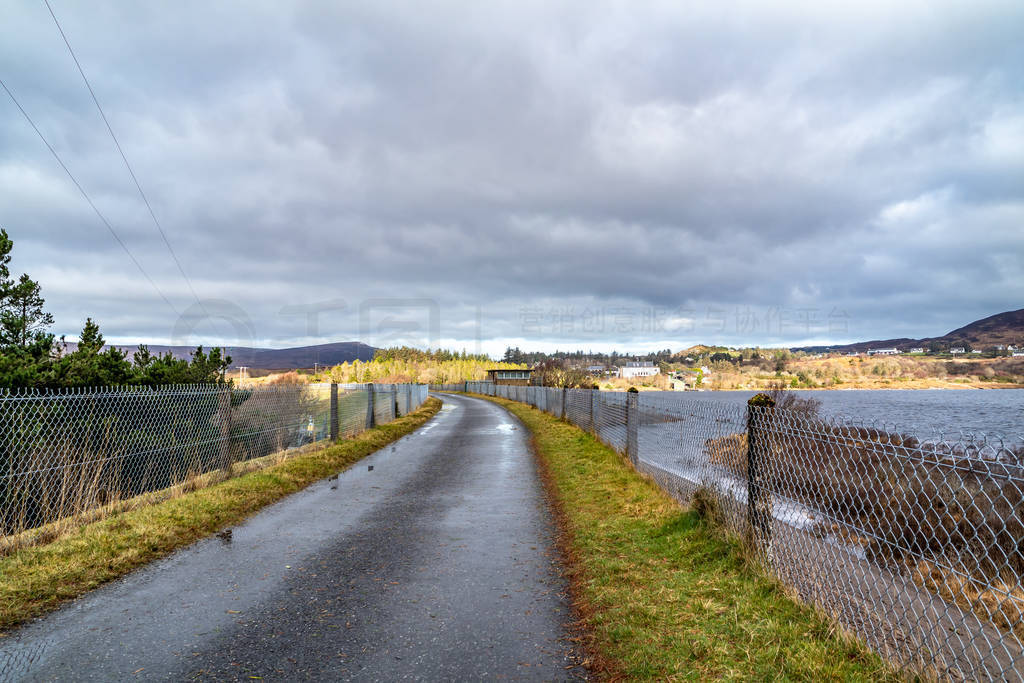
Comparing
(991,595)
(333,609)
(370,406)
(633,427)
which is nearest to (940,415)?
(370,406)

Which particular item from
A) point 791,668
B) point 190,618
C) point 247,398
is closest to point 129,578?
point 190,618

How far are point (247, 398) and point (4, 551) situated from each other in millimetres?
6635

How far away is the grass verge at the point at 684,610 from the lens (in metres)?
3.62

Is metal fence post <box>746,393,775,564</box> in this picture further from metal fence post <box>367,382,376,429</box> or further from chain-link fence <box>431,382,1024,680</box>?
metal fence post <box>367,382,376,429</box>

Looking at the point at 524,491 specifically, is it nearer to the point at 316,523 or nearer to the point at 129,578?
the point at 316,523

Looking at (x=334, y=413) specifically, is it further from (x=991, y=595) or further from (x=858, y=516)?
(x=858, y=516)

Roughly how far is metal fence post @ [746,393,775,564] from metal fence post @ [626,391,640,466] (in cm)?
510

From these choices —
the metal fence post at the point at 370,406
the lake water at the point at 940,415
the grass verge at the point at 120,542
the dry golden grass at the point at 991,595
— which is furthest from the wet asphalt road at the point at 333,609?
the metal fence post at the point at 370,406

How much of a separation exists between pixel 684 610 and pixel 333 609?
2.74m

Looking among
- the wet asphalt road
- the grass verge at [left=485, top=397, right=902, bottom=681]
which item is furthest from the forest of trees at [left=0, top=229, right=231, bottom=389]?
the grass verge at [left=485, top=397, right=902, bottom=681]

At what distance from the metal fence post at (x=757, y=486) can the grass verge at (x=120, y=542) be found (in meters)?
5.82

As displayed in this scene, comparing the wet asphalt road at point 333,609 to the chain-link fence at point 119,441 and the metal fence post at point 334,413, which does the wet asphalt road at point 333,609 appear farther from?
the metal fence post at point 334,413

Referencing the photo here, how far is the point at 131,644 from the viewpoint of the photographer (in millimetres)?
4055

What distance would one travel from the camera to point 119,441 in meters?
9.29
